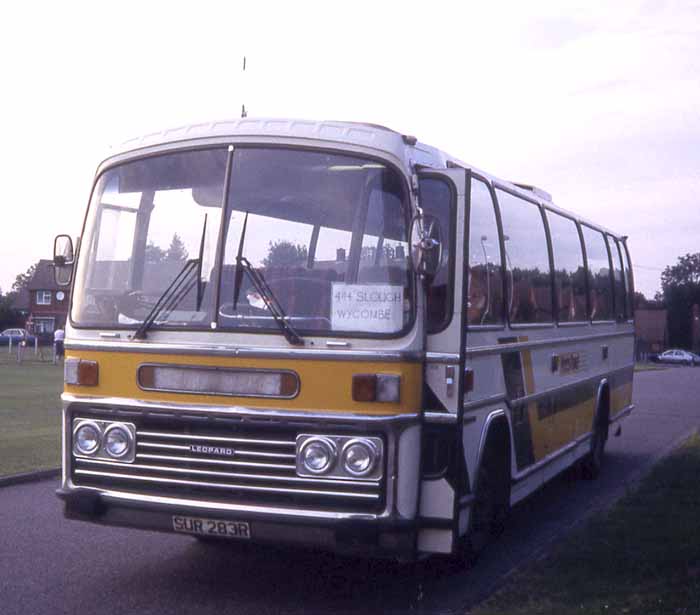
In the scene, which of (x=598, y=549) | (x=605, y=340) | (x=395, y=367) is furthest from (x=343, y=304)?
(x=605, y=340)

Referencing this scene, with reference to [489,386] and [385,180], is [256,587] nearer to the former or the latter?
[489,386]

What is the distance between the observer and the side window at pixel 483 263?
794 cm

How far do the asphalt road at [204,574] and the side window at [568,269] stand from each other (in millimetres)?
2140

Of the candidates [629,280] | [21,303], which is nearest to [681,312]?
[21,303]

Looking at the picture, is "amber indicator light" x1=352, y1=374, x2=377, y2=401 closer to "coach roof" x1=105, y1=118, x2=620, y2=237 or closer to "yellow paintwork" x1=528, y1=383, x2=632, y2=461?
"coach roof" x1=105, y1=118, x2=620, y2=237

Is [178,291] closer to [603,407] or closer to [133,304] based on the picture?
[133,304]

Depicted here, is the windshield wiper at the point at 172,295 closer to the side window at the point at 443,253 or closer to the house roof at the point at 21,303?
the side window at the point at 443,253

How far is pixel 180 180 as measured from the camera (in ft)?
25.4

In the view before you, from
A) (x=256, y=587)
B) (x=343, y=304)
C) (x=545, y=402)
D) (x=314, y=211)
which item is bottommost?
(x=256, y=587)

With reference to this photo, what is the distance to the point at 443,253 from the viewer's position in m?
7.39

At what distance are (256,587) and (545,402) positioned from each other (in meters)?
3.68

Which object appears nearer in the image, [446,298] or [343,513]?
[343,513]

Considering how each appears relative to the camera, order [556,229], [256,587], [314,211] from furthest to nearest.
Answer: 1. [556,229]
2. [256,587]
3. [314,211]

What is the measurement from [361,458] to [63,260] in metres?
2.83
